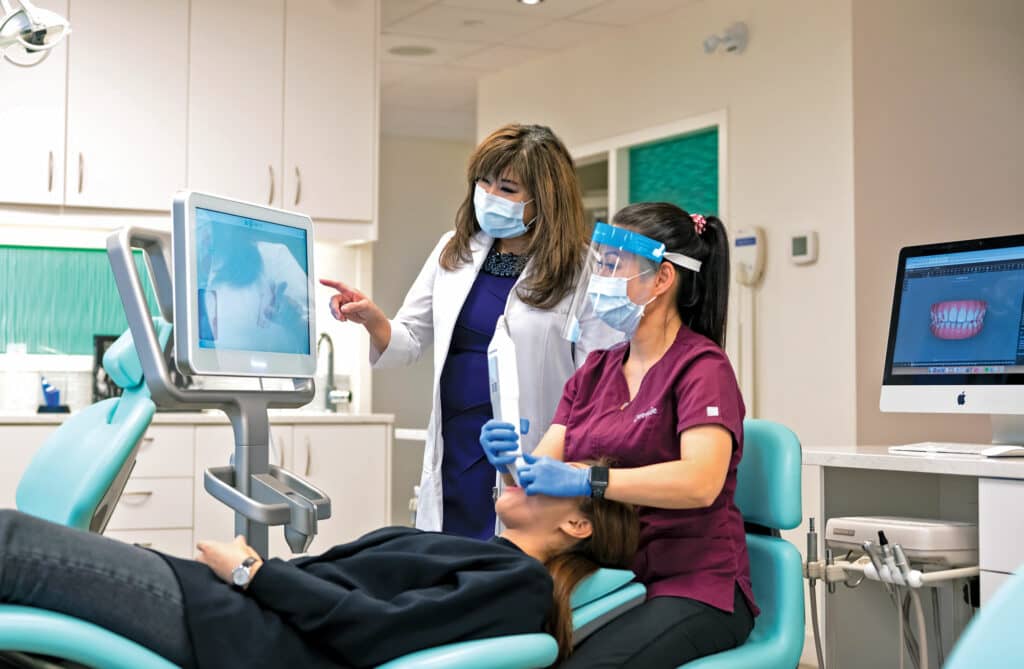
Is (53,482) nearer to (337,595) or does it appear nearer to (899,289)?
(337,595)

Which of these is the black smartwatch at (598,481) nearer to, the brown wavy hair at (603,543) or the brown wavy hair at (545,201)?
the brown wavy hair at (603,543)

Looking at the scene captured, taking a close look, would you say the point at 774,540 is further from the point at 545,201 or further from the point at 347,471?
the point at 347,471

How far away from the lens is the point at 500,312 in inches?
94.8

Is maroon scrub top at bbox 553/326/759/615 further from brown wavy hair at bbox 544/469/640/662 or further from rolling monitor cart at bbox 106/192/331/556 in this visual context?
rolling monitor cart at bbox 106/192/331/556

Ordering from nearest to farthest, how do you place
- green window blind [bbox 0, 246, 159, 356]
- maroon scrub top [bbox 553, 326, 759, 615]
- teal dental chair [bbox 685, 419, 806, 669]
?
maroon scrub top [bbox 553, 326, 759, 615], teal dental chair [bbox 685, 419, 806, 669], green window blind [bbox 0, 246, 159, 356]

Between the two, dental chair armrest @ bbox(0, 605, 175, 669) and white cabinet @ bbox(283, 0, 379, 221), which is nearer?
dental chair armrest @ bbox(0, 605, 175, 669)

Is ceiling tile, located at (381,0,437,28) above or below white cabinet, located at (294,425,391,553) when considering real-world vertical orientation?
above

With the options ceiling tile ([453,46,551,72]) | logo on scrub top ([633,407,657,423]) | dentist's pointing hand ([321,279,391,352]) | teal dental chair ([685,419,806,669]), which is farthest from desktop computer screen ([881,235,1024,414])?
ceiling tile ([453,46,551,72])

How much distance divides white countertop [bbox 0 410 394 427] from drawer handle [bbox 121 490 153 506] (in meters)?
0.25

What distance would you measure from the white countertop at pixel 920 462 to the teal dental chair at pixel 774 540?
385 mm

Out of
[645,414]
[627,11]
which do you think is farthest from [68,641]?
[627,11]

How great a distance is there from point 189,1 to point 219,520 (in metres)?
1.95

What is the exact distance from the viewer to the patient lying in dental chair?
1558mm

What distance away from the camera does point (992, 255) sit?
2.71 metres
